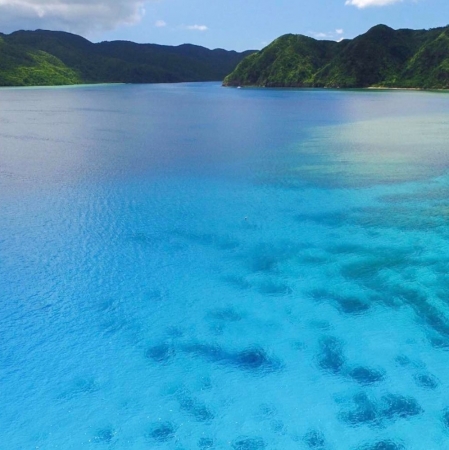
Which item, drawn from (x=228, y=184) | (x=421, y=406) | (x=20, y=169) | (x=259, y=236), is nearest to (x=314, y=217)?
(x=259, y=236)

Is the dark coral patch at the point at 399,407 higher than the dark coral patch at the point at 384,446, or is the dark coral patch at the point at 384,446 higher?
the dark coral patch at the point at 399,407

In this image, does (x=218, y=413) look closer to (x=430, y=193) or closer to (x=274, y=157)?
(x=430, y=193)

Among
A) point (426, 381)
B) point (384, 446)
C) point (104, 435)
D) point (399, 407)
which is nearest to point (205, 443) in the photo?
point (104, 435)

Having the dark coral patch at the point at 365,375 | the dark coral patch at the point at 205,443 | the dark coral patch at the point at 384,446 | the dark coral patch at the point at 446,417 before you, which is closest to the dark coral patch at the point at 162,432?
the dark coral patch at the point at 205,443

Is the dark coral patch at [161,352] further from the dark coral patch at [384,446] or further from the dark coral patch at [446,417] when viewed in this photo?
the dark coral patch at [446,417]

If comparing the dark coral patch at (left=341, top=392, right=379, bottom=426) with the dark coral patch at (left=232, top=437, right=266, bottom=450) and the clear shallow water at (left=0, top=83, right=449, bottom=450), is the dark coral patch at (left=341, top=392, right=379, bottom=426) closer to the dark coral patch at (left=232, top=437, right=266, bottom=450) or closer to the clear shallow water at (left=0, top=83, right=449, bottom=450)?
the clear shallow water at (left=0, top=83, right=449, bottom=450)

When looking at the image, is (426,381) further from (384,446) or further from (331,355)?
(384,446)

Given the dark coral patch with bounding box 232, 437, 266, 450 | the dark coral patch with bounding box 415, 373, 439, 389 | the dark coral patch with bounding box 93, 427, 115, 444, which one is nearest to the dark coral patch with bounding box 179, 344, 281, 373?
the dark coral patch with bounding box 232, 437, 266, 450
